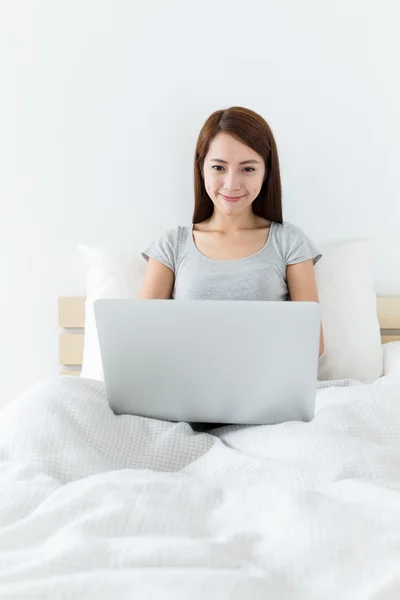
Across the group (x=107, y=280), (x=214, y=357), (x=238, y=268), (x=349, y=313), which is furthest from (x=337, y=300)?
(x=214, y=357)

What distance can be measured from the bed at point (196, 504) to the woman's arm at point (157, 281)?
1.98 feet

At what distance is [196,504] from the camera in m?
0.86

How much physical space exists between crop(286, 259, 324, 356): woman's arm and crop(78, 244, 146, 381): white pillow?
17.3 inches

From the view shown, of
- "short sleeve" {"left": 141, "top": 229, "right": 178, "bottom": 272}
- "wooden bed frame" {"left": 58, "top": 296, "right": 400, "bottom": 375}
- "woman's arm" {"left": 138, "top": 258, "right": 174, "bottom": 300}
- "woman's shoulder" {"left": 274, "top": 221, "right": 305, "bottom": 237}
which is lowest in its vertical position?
"wooden bed frame" {"left": 58, "top": 296, "right": 400, "bottom": 375}

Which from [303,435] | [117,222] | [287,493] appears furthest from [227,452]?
[117,222]

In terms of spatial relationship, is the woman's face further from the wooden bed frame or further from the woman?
the wooden bed frame

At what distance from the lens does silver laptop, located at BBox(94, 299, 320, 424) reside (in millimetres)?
1192

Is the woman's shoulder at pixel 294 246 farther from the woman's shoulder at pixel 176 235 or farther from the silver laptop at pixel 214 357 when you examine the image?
the silver laptop at pixel 214 357

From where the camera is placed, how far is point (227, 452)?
3.75 feet

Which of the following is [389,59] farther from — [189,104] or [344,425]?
[344,425]

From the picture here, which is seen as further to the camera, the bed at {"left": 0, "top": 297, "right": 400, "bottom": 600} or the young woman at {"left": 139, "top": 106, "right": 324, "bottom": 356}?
the young woman at {"left": 139, "top": 106, "right": 324, "bottom": 356}

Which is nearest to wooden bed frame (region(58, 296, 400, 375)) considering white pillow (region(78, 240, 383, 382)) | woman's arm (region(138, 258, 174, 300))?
white pillow (region(78, 240, 383, 382))

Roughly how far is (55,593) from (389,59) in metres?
1.97

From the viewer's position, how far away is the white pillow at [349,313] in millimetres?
1897
